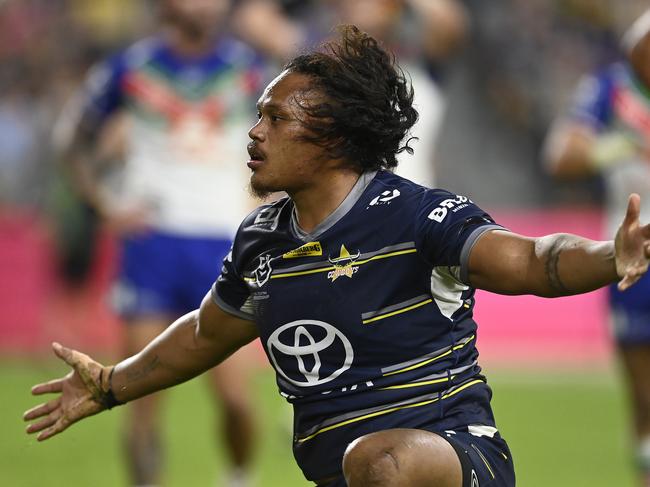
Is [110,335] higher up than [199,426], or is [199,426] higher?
[110,335]

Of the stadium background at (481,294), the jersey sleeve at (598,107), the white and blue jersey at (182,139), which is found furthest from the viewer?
the stadium background at (481,294)

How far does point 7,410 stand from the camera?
1154cm

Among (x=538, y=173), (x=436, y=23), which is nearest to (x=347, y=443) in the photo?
(x=436, y=23)

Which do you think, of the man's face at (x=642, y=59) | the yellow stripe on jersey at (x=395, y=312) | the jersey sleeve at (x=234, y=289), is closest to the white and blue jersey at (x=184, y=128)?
the jersey sleeve at (x=234, y=289)

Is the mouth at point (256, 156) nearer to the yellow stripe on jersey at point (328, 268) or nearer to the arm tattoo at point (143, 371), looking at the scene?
the yellow stripe on jersey at point (328, 268)

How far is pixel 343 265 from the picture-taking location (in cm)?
440

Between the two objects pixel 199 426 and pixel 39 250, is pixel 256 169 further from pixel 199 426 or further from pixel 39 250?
pixel 39 250

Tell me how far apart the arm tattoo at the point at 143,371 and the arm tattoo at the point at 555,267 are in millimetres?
1662

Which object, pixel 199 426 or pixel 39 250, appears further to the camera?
pixel 39 250

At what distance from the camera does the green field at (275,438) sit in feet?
28.2

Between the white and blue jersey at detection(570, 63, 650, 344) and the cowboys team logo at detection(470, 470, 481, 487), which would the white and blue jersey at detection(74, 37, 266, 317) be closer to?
the white and blue jersey at detection(570, 63, 650, 344)

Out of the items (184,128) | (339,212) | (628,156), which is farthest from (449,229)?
(184,128)

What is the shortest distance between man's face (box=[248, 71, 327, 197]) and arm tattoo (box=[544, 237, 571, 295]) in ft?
3.04

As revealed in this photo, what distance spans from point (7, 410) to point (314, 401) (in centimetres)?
754
